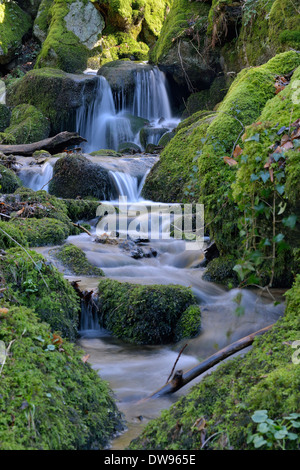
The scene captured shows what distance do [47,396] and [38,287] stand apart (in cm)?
139

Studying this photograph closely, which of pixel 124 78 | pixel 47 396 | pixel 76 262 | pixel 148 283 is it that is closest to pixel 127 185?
pixel 76 262

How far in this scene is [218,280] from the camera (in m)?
5.59

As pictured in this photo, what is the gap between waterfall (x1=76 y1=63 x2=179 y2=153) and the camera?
16906 millimetres

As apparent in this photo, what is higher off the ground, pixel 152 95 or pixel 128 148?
pixel 152 95

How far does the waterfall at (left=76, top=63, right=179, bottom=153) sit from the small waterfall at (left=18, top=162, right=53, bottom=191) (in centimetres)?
557

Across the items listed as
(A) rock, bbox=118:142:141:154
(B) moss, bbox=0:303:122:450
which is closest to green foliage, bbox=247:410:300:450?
(B) moss, bbox=0:303:122:450

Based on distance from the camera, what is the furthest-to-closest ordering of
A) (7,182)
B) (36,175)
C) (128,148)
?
(128,148)
(36,175)
(7,182)

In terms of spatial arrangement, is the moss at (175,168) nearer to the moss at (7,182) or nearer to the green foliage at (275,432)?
the moss at (7,182)

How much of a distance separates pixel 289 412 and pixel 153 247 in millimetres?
5609

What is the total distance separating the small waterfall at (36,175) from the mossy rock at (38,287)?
760cm

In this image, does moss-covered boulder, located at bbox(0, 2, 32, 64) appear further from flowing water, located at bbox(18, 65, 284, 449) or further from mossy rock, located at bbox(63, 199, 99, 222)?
mossy rock, located at bbox(63, 199, 99, 222)

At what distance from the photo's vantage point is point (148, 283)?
218 inches

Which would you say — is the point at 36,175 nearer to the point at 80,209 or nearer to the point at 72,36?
the point at 80,209

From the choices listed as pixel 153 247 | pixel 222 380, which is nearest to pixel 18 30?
pixel 153 247
